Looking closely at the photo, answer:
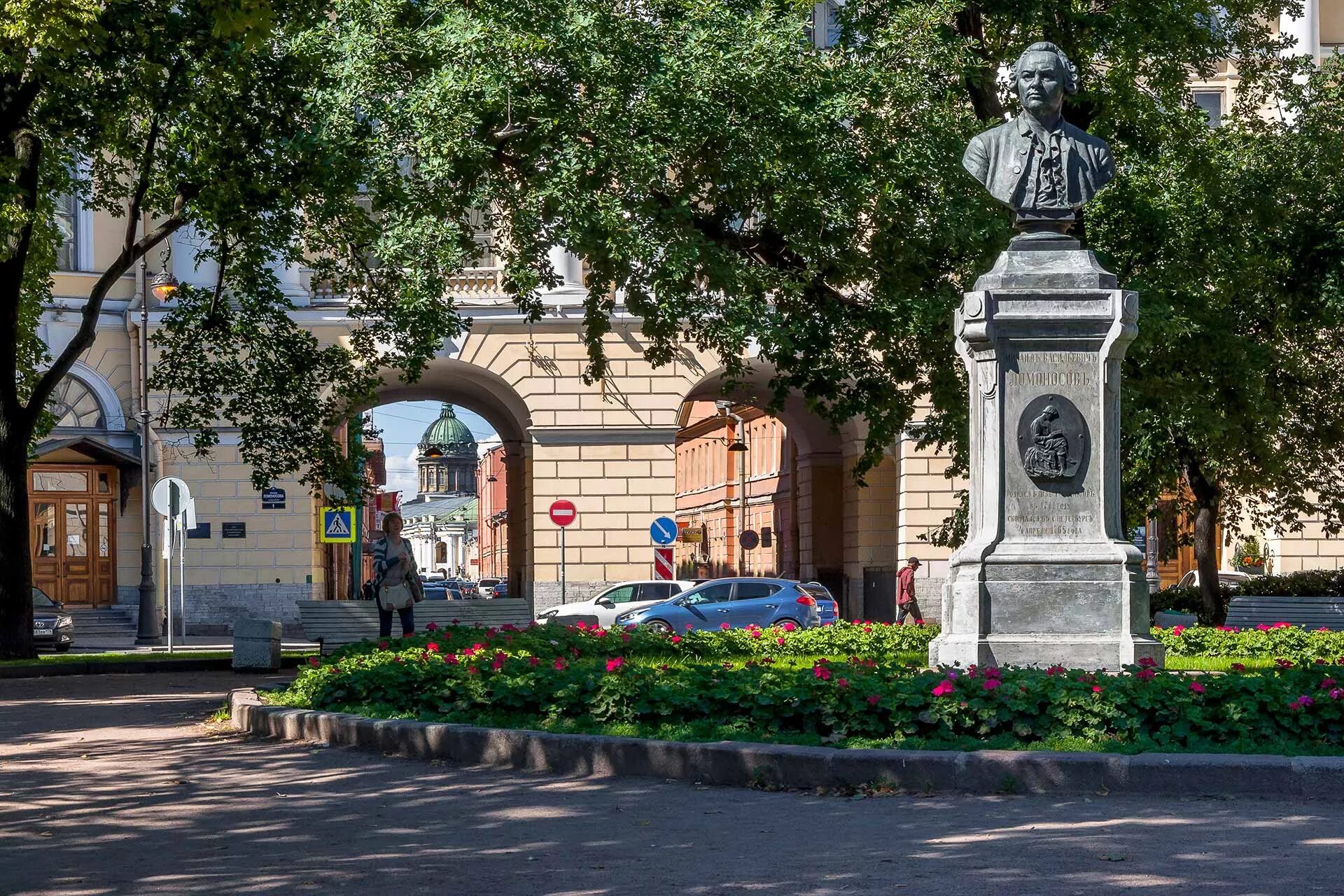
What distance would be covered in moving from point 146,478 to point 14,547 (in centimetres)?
1166

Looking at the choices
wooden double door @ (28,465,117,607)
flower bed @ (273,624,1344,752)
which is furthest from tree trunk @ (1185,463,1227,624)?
wooden double door @ (28,465,117,607)

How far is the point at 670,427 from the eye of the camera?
36.6m

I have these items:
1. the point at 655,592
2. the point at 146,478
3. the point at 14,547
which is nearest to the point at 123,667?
the point at 14,547

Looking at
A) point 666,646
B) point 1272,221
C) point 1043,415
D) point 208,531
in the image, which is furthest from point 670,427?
point 1043,415

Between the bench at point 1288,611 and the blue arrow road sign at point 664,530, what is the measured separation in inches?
540

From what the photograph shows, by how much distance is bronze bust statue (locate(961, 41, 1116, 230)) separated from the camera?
13523mm

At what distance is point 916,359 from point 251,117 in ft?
28.5

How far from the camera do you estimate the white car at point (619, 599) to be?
106 ft

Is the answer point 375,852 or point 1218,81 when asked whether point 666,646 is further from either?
point 1218,81

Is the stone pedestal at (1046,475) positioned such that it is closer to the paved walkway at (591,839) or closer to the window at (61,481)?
the paved walkway at (591,839)

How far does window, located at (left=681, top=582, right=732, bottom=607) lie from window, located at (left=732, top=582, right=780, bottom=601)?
0.15 meters

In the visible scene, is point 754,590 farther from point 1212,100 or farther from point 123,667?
point 1212,100

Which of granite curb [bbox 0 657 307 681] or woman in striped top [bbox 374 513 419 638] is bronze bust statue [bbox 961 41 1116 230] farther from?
granite curb [bbox 0 657 307 681]

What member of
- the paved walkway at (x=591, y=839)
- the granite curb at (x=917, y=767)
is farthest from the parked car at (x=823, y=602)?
the paved walkway at (x=591, y=839)
